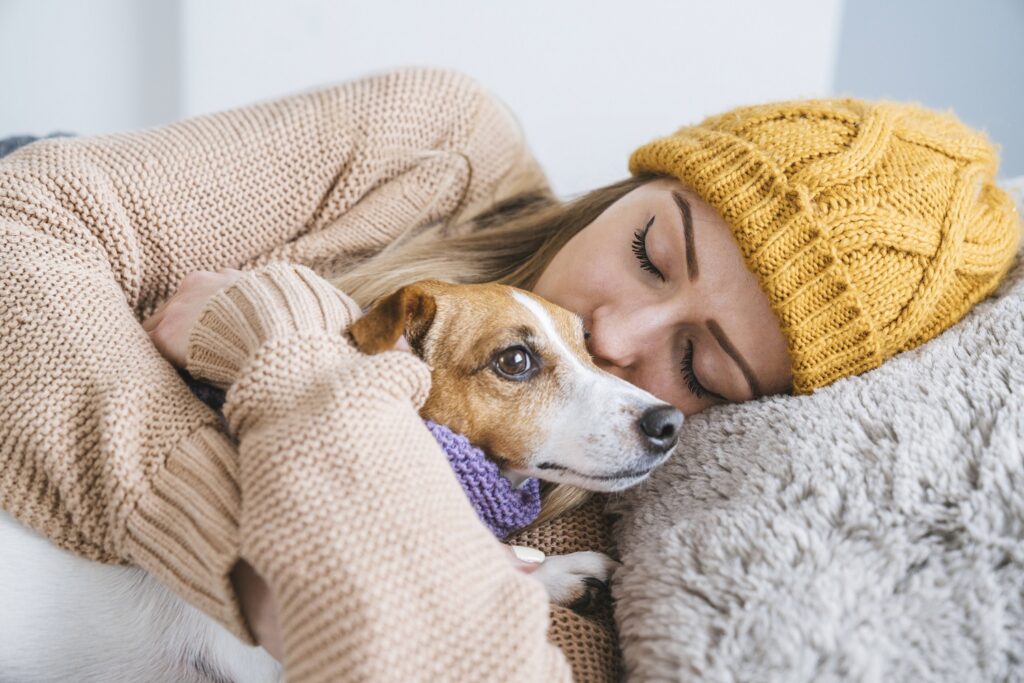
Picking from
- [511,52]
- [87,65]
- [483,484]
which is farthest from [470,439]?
[87,65]

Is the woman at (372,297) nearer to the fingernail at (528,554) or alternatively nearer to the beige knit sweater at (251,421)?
the beige knit sweater at (251,421)

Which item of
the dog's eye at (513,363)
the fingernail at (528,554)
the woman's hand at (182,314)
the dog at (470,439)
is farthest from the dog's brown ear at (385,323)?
the fingernail at (528,554)

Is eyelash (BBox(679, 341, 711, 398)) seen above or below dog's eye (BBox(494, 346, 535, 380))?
below

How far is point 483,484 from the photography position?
1.15 meters

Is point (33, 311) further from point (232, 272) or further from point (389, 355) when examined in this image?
point (389, 355)

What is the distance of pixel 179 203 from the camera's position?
58.8 inches

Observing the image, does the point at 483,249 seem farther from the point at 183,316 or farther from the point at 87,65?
the point at 87,65

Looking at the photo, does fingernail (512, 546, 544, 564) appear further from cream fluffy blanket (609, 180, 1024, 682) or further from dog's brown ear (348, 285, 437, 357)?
dog's brown ear (348, 285, 437, 357)

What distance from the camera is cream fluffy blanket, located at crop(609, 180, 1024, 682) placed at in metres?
0.80

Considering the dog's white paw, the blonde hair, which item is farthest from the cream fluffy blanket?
the blonde hair

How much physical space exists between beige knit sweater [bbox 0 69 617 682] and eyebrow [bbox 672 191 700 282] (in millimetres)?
470

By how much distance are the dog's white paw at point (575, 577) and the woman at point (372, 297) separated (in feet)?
0.38

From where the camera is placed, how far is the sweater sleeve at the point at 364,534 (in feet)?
2.42

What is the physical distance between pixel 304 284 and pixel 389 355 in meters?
0.21
